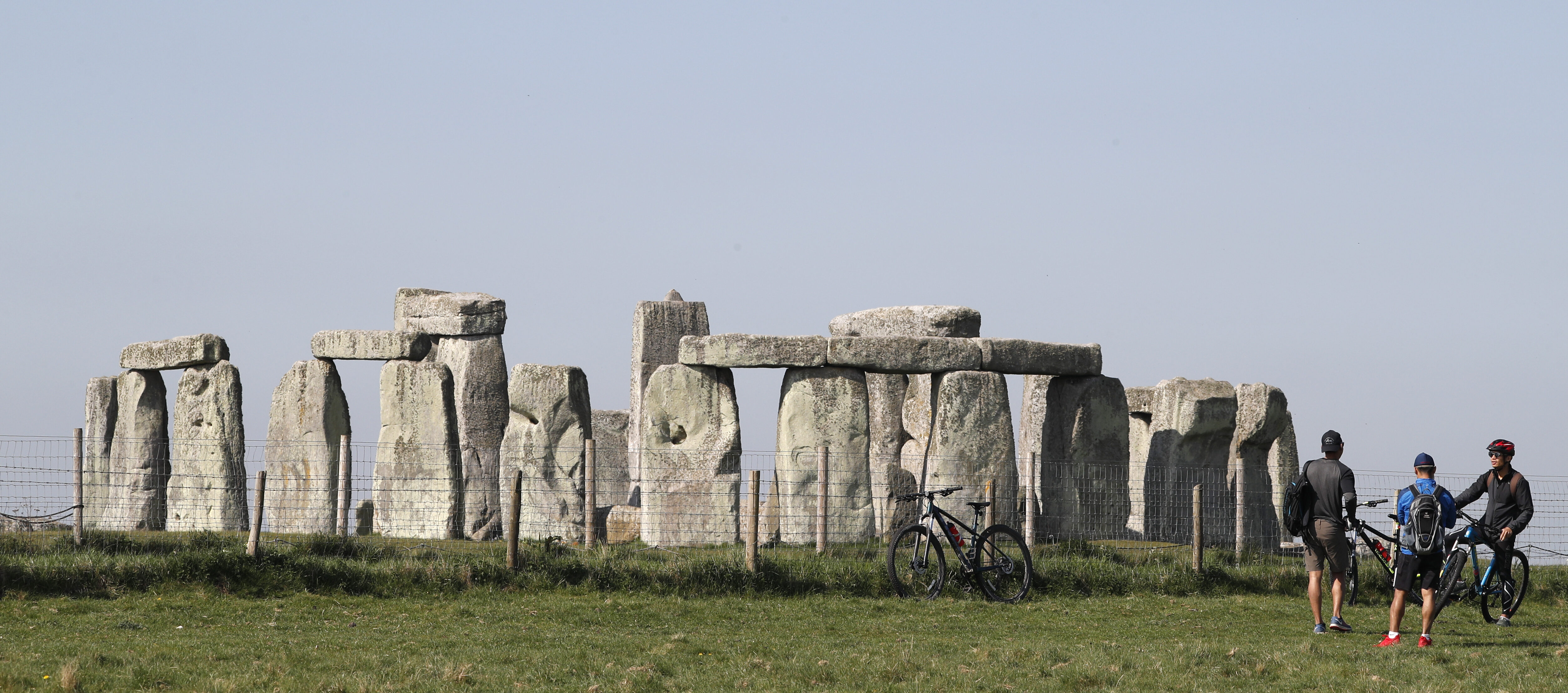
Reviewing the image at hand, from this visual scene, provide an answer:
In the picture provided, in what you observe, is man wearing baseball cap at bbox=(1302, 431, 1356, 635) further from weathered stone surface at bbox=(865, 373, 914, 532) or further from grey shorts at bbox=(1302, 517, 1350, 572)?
weathered stone surface at bbox=(865, 373, 914, 532)

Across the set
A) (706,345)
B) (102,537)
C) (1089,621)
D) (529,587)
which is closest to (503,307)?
(706,345)

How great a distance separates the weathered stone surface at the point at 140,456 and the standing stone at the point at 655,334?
7188mm

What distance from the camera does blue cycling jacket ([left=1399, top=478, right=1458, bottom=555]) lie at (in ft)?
39.7

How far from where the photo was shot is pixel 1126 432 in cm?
2177

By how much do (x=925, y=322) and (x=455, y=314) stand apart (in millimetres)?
7244

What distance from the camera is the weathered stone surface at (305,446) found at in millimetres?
22203

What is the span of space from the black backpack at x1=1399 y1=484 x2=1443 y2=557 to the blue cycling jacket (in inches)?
2.5

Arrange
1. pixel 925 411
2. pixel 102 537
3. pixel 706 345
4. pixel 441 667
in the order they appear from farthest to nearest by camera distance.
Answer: pixel 925 411 < pixel 706 345 < pixel 102 537 < pixel 441 667

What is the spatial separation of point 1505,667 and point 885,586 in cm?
600

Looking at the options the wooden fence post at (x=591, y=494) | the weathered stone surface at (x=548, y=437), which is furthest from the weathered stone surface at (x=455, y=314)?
the wooden fence post at (x=591, y=494)

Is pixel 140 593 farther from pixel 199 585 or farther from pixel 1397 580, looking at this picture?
pixel 1397 580

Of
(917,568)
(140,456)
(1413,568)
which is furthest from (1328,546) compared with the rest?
(140,456)

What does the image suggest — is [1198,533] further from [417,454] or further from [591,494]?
[417,454]

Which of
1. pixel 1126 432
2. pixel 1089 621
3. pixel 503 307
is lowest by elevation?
pixel 1089 621
